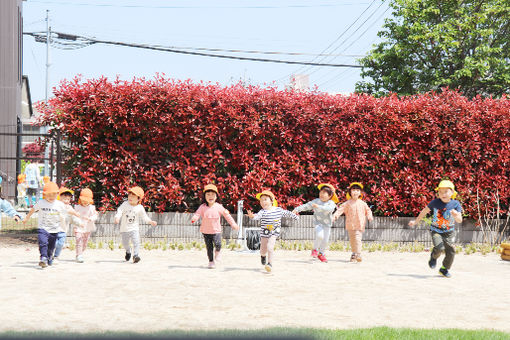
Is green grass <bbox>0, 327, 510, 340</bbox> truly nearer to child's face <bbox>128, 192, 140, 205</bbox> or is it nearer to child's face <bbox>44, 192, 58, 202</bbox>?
child's face <bbox>44, 192, 58, 202</bbox>

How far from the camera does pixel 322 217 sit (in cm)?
1145

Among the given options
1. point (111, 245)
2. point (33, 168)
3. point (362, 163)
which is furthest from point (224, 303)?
point (33, 168)

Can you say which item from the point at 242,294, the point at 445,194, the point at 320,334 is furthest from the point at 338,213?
the point at 320,334

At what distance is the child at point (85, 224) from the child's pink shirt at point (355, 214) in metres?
4.54

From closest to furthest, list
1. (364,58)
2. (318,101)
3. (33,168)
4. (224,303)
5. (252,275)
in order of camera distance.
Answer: (224,303), (252,275), (318,101), (33,168), (364,58)

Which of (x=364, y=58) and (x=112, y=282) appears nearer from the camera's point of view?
(x=112, y=282)

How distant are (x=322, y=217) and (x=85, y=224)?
14.2ft

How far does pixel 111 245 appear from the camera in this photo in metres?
12.4

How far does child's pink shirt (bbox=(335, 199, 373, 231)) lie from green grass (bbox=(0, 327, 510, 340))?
5.78 meters

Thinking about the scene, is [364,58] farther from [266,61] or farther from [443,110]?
[443,110]

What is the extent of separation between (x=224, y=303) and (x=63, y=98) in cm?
742

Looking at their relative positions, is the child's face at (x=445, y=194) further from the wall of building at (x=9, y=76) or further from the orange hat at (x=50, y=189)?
the wall of building at (x=9, y=76)

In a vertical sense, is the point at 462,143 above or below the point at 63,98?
below

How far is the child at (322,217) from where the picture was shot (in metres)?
11.3
